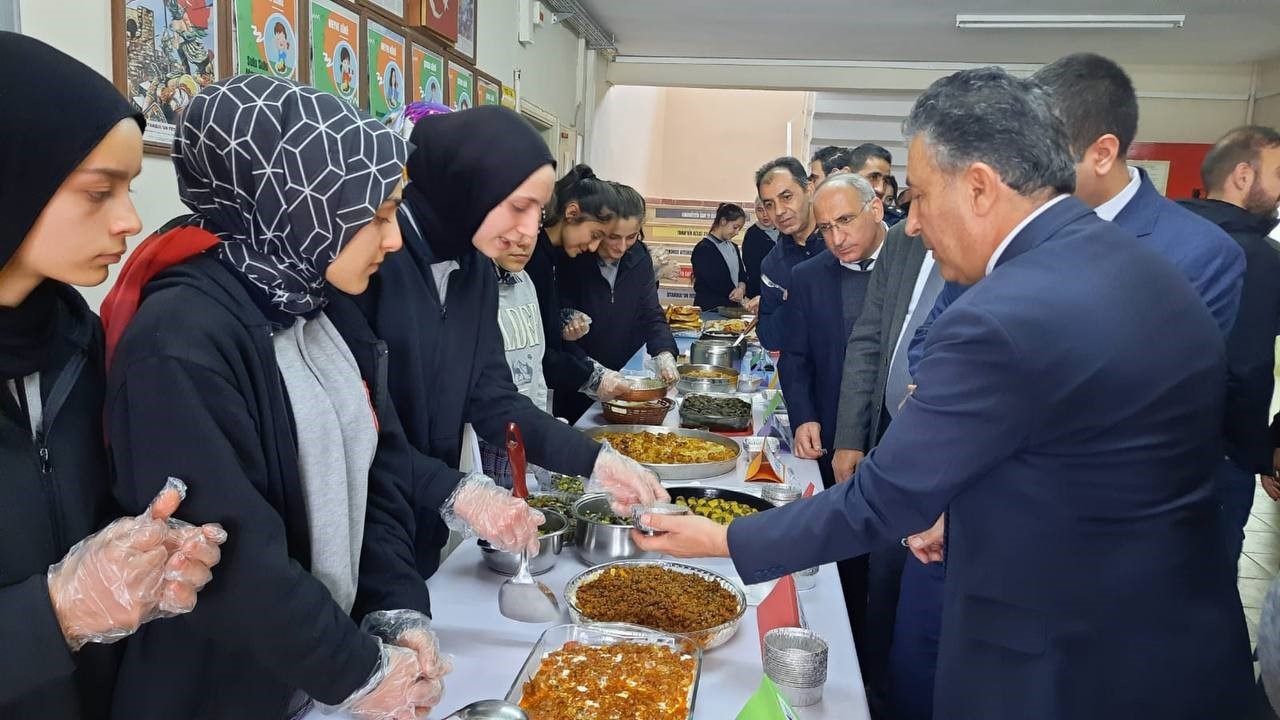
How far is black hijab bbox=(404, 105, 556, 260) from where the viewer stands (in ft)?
5.13

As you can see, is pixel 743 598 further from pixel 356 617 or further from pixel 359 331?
pixel 359 331

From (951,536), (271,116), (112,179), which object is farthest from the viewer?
(951,536)

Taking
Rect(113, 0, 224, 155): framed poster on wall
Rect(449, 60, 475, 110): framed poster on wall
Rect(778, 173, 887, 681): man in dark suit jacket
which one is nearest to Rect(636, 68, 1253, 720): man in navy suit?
Rect(778, 173, 887, 681): man in dark suit jacket

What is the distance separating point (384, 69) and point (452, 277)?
198cm

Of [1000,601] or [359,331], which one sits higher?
[359,331]

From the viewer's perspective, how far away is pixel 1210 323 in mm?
Answer: 1205

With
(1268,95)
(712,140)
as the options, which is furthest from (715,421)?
(712,140)

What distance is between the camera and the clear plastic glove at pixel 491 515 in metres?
1.38

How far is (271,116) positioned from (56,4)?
108 cm

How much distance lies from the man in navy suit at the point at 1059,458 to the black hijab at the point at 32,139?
41.7 inches

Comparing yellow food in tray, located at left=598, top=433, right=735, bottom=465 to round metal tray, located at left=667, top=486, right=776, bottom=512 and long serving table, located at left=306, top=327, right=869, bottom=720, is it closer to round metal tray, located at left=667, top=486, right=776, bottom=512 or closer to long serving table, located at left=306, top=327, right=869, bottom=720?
round metal tray, located at left=667, top=486, right=776, bottom=512

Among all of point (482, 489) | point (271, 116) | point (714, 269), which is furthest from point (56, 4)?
point (714, 269)

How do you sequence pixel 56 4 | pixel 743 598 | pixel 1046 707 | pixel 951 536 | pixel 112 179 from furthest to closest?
pixel 56 4 < pixel 743 598 < pixel 951 536 < pixel 1046 707 < pixel 112 179

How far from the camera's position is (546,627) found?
4.60 ft
